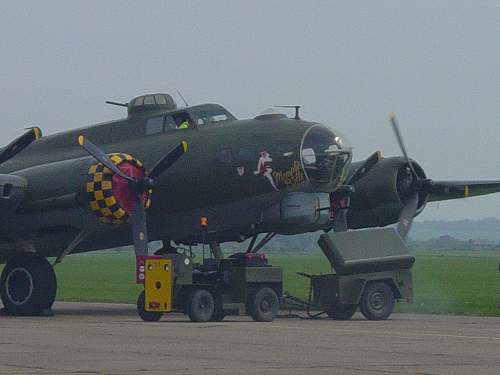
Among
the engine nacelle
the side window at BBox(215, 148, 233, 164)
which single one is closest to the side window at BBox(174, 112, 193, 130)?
the side window at BBox(215, 148, 233, 164)

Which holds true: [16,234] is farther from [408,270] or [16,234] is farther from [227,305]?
[408,270]

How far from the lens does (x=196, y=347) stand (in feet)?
67.4

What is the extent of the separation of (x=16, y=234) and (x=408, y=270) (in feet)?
36.3

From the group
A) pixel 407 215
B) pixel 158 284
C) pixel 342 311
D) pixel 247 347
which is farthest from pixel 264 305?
pixel 247 347

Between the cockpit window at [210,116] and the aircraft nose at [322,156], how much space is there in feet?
9.89

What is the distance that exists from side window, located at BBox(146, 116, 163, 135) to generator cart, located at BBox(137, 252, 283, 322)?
4973mm

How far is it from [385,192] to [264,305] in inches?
316

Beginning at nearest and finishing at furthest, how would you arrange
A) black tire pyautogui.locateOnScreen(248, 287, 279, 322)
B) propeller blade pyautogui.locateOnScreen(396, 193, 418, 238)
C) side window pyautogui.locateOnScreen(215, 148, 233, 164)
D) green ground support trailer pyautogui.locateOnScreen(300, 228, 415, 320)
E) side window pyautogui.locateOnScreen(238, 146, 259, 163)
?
black tire pyautogui.locateOnScreen(248, 287, 279, 322), green ground support trailer pyautogui.locateOnScreen(300, 228, 415, 320), side window pyautogui.locateOnScreen(238, 146, 259, 163), side window pyautogui.locateOnScreen(215, 148, 233, 164), propeller blade pyautogui.locateOnScreen(396, 193, 418, 238)

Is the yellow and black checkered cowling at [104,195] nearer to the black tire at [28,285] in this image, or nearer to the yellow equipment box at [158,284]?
the yellow equipment box at [158,284]

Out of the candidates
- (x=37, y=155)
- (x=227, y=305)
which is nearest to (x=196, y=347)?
(x=227, y=305)

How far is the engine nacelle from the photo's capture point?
36594 mm

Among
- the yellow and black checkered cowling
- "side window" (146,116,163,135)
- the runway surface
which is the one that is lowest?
the runway surface

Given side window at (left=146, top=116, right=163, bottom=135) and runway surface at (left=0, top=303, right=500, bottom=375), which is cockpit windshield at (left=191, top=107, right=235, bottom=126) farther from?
runway surface at (left=0, top=303, right=500, bottom=375)

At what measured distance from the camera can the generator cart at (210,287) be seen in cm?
2922
